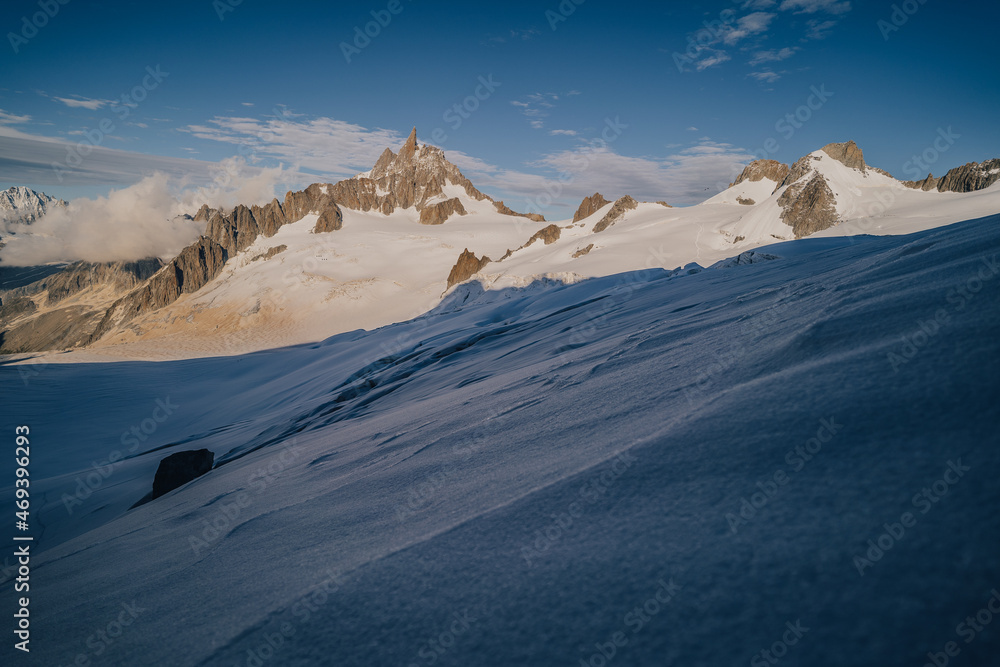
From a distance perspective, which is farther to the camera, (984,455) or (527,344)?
(527,344)

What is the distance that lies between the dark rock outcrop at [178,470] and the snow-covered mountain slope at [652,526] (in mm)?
1862

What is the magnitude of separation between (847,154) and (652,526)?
201ft

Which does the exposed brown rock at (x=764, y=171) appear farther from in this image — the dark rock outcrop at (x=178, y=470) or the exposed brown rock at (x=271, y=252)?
the dark rock outcrop at (x=178, y=470)

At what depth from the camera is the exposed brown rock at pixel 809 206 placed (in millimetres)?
37062

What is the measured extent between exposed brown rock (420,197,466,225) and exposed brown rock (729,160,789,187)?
66076 mm

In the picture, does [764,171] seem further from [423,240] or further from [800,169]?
[423,240]

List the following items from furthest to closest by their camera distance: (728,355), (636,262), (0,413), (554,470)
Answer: (636,262) < (0,413) < (728,355) < (554,470)

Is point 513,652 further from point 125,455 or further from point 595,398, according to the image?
point 125,455

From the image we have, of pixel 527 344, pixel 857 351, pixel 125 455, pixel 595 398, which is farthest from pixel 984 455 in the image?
pixel 125 455

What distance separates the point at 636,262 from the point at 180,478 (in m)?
29.6

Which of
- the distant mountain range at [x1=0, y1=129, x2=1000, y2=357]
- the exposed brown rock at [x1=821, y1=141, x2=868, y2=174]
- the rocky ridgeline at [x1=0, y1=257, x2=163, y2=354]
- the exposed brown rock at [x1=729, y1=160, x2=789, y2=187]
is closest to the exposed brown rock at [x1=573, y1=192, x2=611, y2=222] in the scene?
the distant mountain range at [x1=0, y1=129, x2=1000, y2=357]

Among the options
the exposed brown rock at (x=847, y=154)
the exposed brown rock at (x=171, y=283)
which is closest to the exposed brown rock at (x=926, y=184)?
the exposed brown rock at (x=847, y=154)

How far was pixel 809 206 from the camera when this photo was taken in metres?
38.4

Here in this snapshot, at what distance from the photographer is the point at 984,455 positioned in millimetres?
1452
